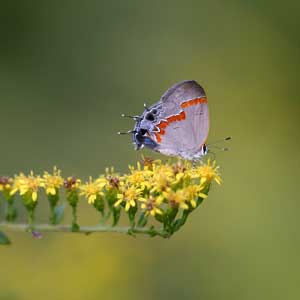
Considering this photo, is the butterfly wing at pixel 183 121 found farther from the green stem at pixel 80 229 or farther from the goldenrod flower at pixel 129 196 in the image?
the green stem at pixel 80 229

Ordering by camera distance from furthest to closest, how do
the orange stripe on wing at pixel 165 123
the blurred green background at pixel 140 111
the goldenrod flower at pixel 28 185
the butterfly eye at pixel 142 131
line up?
the blurred green background at pixel 140 111
the orange stripe on wing at pixel 165 123
the butterfly eye at pixel 142 131
the goldenrod flower at pixel 28 185

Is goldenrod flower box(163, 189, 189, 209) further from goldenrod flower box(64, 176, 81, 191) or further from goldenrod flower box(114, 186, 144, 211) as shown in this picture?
goldenrod flower box(64, 176, 81, 191)

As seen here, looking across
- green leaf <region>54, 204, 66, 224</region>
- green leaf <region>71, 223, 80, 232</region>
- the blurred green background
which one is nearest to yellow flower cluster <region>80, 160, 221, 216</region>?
green leaf <region>54, 204, 66, 224</region>

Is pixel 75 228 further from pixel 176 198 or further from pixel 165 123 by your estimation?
pixel 165 123

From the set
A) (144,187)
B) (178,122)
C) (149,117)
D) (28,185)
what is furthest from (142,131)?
(28,185)

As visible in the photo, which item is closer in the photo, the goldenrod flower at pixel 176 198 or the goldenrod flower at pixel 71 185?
the goldenrod flower at pixel 176 198

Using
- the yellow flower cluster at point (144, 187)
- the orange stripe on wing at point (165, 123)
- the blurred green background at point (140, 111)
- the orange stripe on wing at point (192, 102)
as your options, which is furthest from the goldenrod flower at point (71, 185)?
the blurred green background at point (140, 111)

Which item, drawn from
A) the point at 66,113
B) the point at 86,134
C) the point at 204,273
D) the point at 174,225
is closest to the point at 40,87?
the point at 66,113

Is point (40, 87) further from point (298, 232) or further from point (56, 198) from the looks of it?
point (56, 198)
